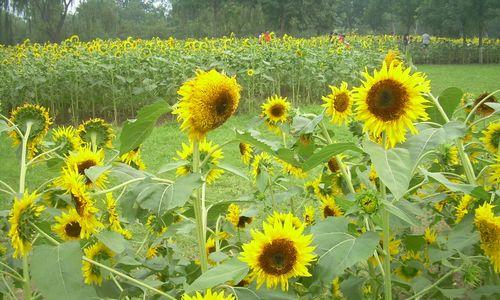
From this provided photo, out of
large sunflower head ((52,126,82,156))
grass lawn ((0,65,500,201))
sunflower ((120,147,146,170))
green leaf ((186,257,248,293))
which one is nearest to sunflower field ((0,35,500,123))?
grass lawn ((0,65,500,201))

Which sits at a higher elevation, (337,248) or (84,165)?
(84,165)

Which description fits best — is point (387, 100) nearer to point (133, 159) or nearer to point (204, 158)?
point (204, 158)

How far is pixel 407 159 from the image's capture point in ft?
3.59

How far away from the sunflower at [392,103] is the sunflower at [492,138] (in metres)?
0.60

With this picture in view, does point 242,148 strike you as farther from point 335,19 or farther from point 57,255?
point 335,19

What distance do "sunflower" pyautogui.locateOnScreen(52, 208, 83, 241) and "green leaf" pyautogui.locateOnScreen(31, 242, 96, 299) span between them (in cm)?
14

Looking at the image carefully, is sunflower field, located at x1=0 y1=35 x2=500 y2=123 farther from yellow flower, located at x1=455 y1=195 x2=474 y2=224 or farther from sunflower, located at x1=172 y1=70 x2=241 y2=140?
sunflower, located at x1=172 y1=70 x2=241 y2=140

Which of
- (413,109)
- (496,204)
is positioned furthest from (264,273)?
(496,204)

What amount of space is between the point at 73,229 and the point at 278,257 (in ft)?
1.55

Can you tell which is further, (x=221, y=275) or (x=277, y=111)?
(x=277, y=111)

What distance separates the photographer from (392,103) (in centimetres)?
119

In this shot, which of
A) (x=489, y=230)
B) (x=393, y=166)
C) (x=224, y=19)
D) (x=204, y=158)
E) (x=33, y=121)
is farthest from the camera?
(x=224, y=19)

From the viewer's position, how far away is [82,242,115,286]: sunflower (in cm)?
131

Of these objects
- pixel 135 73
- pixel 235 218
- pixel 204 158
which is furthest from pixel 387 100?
pixel 135 73
